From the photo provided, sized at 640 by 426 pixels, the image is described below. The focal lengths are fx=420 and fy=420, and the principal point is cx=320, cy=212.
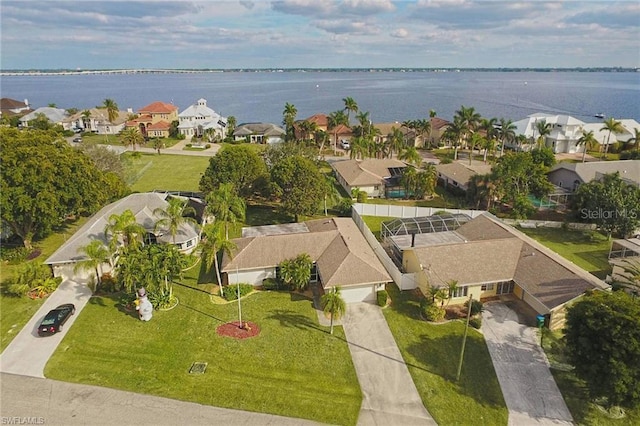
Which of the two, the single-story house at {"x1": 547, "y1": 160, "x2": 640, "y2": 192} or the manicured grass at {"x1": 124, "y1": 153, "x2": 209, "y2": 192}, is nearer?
the single-story house at {"x1": 547, "y1": 160, "x2": 640, "y2": 192}

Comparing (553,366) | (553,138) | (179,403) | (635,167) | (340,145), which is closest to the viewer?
(179,403)

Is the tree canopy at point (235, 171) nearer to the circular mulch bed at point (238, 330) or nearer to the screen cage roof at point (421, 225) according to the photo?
the screen cage roof at point (421, 225)

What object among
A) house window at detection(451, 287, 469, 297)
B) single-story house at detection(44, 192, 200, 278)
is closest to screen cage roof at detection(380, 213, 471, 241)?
house window at detection(451, 287, 469, 297)

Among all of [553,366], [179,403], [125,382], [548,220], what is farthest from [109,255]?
[548,220]

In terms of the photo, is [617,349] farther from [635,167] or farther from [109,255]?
[635,167]

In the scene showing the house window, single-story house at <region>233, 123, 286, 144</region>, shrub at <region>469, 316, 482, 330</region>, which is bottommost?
shrub at <region>469, 316, 482, 330</region>

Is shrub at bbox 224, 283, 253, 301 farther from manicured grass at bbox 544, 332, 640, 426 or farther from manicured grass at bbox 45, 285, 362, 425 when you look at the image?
manicured grass at bbox 544, 332, 640, 426
